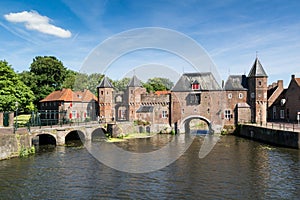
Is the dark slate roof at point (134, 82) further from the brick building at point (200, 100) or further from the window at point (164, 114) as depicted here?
the window at point (164, 114)

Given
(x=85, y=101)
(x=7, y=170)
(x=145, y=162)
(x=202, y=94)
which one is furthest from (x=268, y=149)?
(x=85, y=101)

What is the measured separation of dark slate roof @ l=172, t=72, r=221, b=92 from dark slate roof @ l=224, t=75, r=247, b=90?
5.33ft

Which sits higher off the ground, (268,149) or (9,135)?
(9,135)

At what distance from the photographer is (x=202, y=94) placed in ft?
144

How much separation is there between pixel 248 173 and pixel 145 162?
27.1ft

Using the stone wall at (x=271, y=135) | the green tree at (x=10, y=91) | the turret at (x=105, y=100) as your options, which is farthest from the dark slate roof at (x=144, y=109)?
the green tree at (x=10, y=91)

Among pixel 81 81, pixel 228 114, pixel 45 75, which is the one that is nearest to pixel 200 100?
pixel 228 114

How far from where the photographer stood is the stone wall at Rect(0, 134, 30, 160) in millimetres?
22438

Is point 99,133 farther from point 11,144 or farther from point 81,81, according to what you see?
point 81,81

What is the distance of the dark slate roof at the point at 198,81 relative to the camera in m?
44.3

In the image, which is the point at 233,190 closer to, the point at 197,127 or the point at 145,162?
the point at 145,162

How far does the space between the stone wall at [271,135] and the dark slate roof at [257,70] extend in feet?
27.2

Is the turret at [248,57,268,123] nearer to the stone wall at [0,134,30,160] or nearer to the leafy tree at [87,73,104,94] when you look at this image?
the stone wall at [0,134,30,160]

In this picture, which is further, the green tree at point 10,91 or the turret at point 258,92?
the turret at point 258,92
